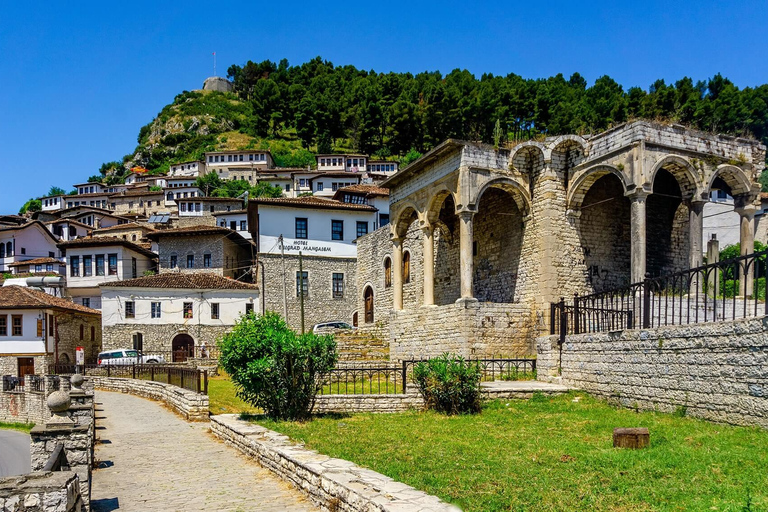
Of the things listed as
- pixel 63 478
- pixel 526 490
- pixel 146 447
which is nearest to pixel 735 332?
pixel 526 490

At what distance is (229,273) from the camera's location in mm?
49219

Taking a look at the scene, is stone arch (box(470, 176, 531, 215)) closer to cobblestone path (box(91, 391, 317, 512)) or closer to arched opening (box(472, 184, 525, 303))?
arched opening (box(472, 184, 525, 303))

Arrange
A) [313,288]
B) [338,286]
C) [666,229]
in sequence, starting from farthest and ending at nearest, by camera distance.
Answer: [338,286] < [313,288] < [666,229]

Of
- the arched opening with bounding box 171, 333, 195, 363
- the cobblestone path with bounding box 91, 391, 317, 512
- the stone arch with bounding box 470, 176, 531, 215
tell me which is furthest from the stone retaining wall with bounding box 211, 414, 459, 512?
the arched opening with bounding box 171, 333, 195, 363

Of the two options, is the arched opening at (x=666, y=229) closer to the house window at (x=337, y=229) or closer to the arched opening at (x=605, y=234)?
the arched opening at (x=605, y=234)

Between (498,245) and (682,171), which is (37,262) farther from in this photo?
(682,171)

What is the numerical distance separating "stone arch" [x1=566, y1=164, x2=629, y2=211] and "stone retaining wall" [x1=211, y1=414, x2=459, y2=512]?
1367cm

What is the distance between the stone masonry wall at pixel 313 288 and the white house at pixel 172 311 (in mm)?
1312

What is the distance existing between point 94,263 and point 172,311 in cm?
1292

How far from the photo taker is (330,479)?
6.89 m

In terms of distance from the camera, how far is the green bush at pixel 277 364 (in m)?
12.6

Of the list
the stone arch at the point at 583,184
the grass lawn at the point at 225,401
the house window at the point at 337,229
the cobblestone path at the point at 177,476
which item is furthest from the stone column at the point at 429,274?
the house window at the point at 337,229

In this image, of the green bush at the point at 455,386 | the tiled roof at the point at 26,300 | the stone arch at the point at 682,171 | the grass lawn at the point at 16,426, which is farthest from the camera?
the tiled roof at the point at 26,300

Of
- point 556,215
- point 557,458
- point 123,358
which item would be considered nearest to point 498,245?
point 556,215
